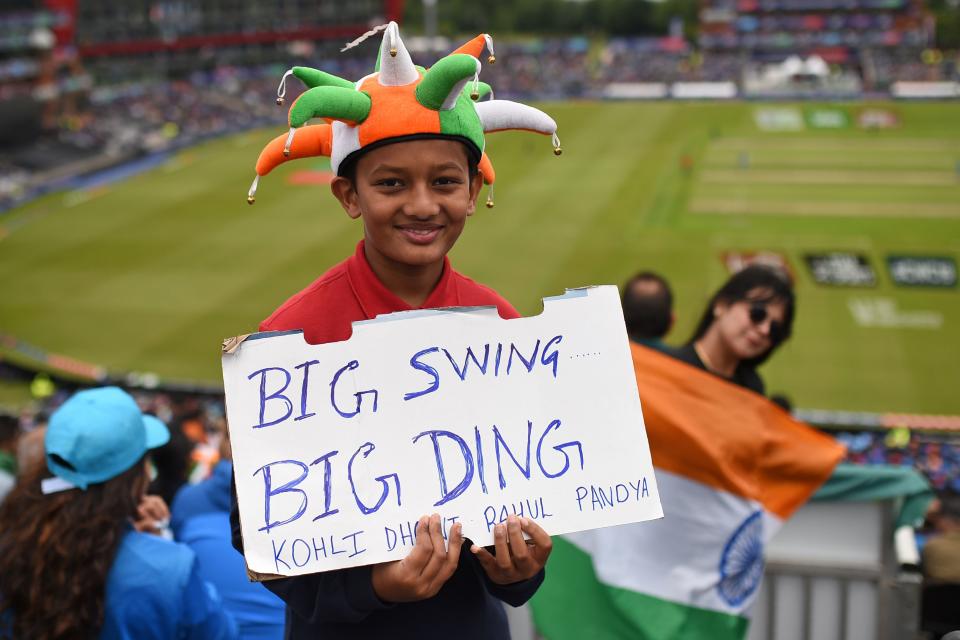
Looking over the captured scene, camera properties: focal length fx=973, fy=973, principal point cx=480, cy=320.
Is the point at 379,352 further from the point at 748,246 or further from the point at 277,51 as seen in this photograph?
the point at 277,51

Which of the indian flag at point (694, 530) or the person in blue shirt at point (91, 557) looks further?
the indian flag at point (694, 530)

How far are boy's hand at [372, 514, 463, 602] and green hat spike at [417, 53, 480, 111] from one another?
913 mm

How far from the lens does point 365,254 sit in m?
2.34

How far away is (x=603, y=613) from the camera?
3723 mm

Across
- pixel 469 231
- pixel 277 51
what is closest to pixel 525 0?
pixel 277 51

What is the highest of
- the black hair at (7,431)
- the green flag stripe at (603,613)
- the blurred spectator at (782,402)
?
the black hair at (7,431)

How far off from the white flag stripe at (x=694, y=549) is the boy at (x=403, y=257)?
134 centimetres

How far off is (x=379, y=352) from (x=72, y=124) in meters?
49.9

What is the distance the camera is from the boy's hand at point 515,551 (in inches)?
83.0

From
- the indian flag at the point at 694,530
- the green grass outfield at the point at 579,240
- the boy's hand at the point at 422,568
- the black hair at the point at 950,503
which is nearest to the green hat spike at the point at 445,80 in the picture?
the boy's hand at the point at 422,568

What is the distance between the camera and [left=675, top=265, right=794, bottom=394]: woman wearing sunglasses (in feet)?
13.2

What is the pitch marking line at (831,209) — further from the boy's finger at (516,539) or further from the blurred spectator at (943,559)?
the boy's finger at (516,539)

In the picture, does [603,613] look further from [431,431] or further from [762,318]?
[431,431]

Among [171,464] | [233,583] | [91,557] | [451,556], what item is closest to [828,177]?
[171,464]
